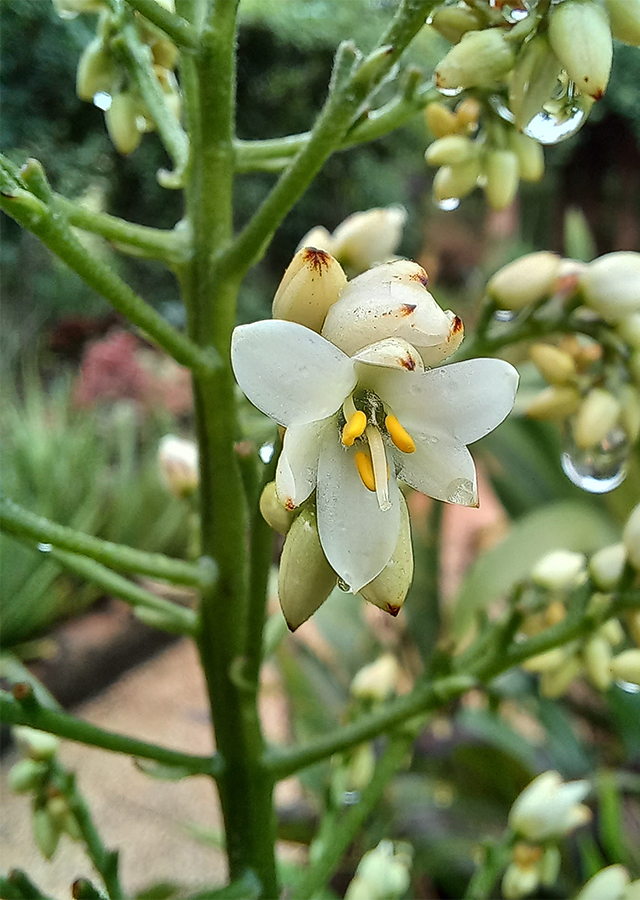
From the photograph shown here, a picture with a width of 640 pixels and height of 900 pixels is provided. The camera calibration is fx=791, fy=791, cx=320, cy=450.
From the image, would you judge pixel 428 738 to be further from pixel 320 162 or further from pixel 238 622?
pixel 320 162

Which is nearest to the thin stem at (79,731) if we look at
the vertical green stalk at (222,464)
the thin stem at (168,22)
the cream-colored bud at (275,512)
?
the vertical green stalk at (222,464)

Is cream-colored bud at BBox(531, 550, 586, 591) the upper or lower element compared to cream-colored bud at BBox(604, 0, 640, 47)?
lower

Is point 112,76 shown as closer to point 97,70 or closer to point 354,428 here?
point 97,70

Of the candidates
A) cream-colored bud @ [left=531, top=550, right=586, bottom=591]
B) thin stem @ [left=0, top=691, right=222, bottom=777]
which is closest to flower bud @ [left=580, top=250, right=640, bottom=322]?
cream-colored bud @ [left=531, top=550, right=586, bottom=591]

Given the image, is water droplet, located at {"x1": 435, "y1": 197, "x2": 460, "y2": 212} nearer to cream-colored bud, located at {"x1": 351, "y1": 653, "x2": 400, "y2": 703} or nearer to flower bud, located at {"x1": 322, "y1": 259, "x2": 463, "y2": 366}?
flower bud, located at {"x1": 322, "y1": 259, "x2": 463, "y2": 366}

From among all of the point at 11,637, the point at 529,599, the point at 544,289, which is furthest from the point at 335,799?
the point at 11,637
